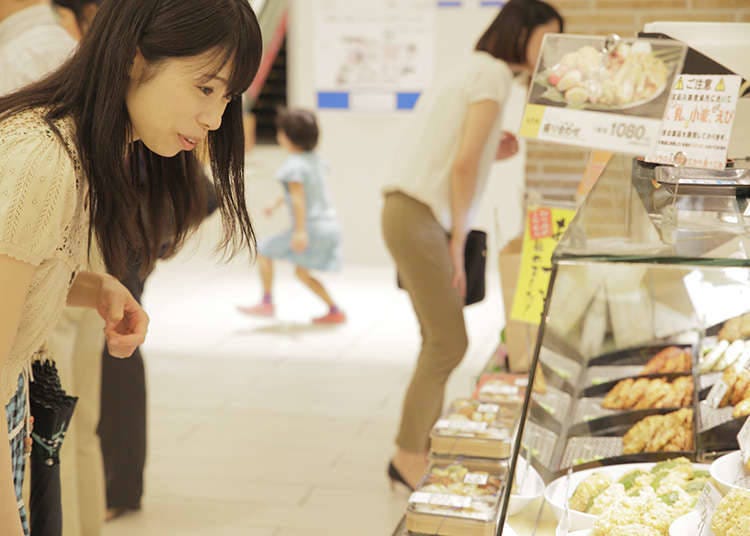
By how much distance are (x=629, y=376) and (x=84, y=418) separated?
66.4 inches

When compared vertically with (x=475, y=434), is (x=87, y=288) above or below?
above

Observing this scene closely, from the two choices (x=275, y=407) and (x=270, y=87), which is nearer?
(x=275, y=407)

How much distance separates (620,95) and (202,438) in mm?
3014

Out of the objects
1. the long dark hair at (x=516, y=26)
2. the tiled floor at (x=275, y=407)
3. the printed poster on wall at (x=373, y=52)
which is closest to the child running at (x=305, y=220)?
the tiled floor at (x=275, y=407)

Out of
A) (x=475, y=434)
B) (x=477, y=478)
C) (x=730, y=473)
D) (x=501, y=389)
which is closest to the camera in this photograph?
(x=730, y=473)

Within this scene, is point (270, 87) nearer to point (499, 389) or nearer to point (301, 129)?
point (301, 129)

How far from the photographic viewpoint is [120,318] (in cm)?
186

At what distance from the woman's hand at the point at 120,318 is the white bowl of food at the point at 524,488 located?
0.75 meters

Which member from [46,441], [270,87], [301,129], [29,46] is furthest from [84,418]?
[270,87]

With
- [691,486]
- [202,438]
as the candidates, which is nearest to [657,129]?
[691,486]

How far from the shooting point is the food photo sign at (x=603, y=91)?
1.84 metres

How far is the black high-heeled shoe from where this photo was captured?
377cm

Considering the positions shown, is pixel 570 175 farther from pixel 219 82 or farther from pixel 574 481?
pixel 219 82

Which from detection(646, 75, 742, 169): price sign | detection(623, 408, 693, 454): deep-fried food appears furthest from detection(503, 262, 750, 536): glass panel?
detection(646, 75, 742, 169): price sign
